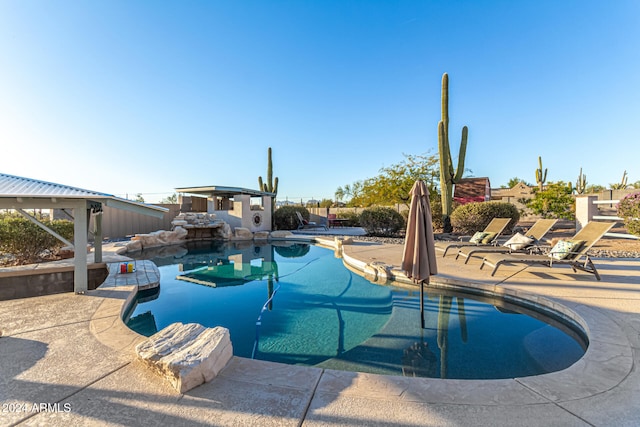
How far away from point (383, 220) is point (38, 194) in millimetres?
11892

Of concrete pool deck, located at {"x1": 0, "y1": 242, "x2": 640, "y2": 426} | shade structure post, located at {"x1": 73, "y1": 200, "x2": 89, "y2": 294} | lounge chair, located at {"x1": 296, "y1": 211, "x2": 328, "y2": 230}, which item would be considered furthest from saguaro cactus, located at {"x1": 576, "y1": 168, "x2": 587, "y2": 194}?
shade structure post, located at {"x1": 73, "y1": 200, "x2": 89, "y2": 294}

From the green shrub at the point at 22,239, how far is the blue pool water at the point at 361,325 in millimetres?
4335

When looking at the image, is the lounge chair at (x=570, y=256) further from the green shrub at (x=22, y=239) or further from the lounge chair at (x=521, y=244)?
the green shrub at (x=22, y=239)

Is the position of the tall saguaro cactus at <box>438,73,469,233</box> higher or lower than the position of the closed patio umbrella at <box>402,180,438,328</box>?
higher

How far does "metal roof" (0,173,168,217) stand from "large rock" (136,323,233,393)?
2.87m

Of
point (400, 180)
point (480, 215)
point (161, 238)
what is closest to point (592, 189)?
point (400, 180)

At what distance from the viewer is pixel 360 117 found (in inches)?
634

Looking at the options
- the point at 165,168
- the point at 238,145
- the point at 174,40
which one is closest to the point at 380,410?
the point at 174,40

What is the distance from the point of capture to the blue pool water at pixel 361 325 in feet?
9.84

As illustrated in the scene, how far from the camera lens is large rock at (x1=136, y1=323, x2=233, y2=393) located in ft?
6.58

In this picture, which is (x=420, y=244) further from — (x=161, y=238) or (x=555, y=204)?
(x=555, y=204)

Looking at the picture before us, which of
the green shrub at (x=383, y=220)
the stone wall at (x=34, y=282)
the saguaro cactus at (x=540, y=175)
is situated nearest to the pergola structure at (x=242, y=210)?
the green shrub at (x=383, y=220)

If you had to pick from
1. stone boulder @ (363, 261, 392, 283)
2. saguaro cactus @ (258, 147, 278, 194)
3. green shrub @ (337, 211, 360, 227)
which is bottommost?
stone boulder @ (363, 261, 392, 283)

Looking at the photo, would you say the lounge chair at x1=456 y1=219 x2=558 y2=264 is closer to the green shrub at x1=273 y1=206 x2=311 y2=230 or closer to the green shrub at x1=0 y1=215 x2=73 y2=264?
the green shrub at x1=0 y1=215 x2=73 y2=264
